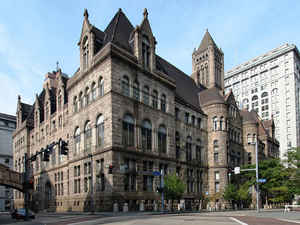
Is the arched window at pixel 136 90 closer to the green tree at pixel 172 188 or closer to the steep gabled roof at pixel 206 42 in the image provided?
the green tree at pixel 172 188

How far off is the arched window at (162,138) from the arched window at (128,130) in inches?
231

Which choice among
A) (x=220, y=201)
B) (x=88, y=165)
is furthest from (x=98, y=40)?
(x=220, y=201)

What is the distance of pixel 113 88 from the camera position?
35.9 m

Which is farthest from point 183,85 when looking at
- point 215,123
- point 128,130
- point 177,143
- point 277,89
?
point 277,89

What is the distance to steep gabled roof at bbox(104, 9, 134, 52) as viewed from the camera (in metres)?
39.6

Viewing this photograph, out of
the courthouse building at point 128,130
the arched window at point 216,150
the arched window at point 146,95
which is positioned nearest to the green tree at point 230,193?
the courthouse building at point 128,130

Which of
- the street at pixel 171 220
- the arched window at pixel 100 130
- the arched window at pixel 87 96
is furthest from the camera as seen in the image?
the arched window at pixel 87 96

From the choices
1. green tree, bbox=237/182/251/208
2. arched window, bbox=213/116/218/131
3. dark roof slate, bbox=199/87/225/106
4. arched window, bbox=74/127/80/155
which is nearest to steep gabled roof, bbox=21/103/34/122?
arched window, bbox=74/127/80/155

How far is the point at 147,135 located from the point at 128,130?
401 centimetres

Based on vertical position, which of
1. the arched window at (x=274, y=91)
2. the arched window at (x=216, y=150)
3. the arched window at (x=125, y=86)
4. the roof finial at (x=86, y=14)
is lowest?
the arched window at (x=216, y=150)

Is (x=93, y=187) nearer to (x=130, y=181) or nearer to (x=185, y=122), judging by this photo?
(x=130, y=181)

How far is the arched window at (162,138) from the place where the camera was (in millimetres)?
42525

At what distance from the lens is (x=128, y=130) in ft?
122

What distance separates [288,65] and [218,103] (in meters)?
82.0
